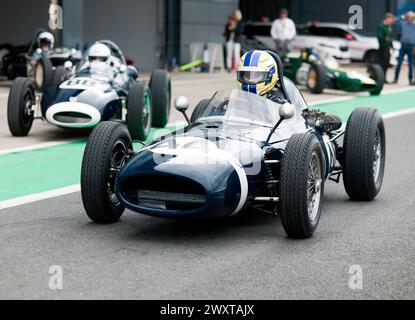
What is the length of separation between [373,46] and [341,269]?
87.9 feet

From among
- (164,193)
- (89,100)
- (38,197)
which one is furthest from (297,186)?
(89,100)

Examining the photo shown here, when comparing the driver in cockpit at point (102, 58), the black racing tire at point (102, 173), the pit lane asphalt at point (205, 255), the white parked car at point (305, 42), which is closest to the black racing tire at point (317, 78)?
the driver in cockpit at point (102, 58)

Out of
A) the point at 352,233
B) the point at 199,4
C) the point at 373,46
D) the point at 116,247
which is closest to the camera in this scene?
the point at 116,247

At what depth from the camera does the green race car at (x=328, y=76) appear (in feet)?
66.7

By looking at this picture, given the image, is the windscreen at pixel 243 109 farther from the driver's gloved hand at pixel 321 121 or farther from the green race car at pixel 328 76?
the green race car at pixel 328 76

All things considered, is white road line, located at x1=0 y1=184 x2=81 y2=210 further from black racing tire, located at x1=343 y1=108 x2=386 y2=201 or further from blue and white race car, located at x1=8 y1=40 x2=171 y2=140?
blue and white race car, located at x1=8 y1=40 x2=171 y2=140

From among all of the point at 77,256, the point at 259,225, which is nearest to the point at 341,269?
the point at 259,225

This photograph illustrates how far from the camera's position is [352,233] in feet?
24.8

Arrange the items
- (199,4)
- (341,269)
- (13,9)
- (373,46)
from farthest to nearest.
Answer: (373,46) < (199,4) < (13,9) < (341,269)

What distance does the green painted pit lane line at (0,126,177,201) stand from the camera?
9461 millimetres

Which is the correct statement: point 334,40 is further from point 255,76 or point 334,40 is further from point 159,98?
point 255,76

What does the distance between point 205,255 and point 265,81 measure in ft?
8.03

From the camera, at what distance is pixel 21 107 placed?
1264cm
